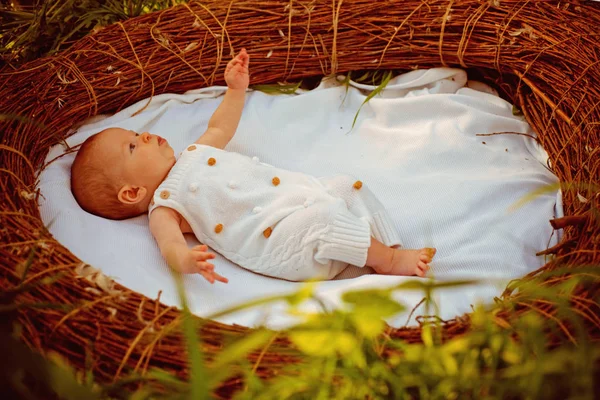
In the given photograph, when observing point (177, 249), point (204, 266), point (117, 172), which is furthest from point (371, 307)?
point (117, 172)

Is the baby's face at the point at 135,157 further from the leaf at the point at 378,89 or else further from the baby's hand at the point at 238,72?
the leaf at the point at 378,89

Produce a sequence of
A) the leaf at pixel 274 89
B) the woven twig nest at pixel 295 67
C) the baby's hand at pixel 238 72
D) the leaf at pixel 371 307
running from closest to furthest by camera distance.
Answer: the leaf at pixel 371 307, the woven twig nest at pixel 295 67, the baby's hand at pixel 238 72, the leaf at pixel 274 89

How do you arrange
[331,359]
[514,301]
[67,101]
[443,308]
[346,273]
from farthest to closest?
1. [67,101]
2. [346,273]
3. [443,308]
4. [514,301]
5. [331,359]

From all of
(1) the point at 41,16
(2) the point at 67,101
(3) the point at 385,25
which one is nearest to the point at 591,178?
(3) the point at 385,25

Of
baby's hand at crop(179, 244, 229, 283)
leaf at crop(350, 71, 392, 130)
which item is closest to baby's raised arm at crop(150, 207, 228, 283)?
baby's hand at crop(179, 244, 229, 283)

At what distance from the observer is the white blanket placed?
1626 mm

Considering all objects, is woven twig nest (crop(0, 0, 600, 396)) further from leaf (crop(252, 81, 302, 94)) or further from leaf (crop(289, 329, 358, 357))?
leaf (crop(289, 329, 358, 357))

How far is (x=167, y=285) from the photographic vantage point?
163cm

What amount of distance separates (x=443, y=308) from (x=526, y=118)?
843 millimetres

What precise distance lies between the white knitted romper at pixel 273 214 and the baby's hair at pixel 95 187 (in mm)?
108

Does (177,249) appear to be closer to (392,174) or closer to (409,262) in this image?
(409,262)

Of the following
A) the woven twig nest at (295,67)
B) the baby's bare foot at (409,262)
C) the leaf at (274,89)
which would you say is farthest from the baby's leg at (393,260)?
the leaf at (274,89)

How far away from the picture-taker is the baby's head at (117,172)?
5.70 feet

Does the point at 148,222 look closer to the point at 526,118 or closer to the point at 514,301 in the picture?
the point at 514,301
